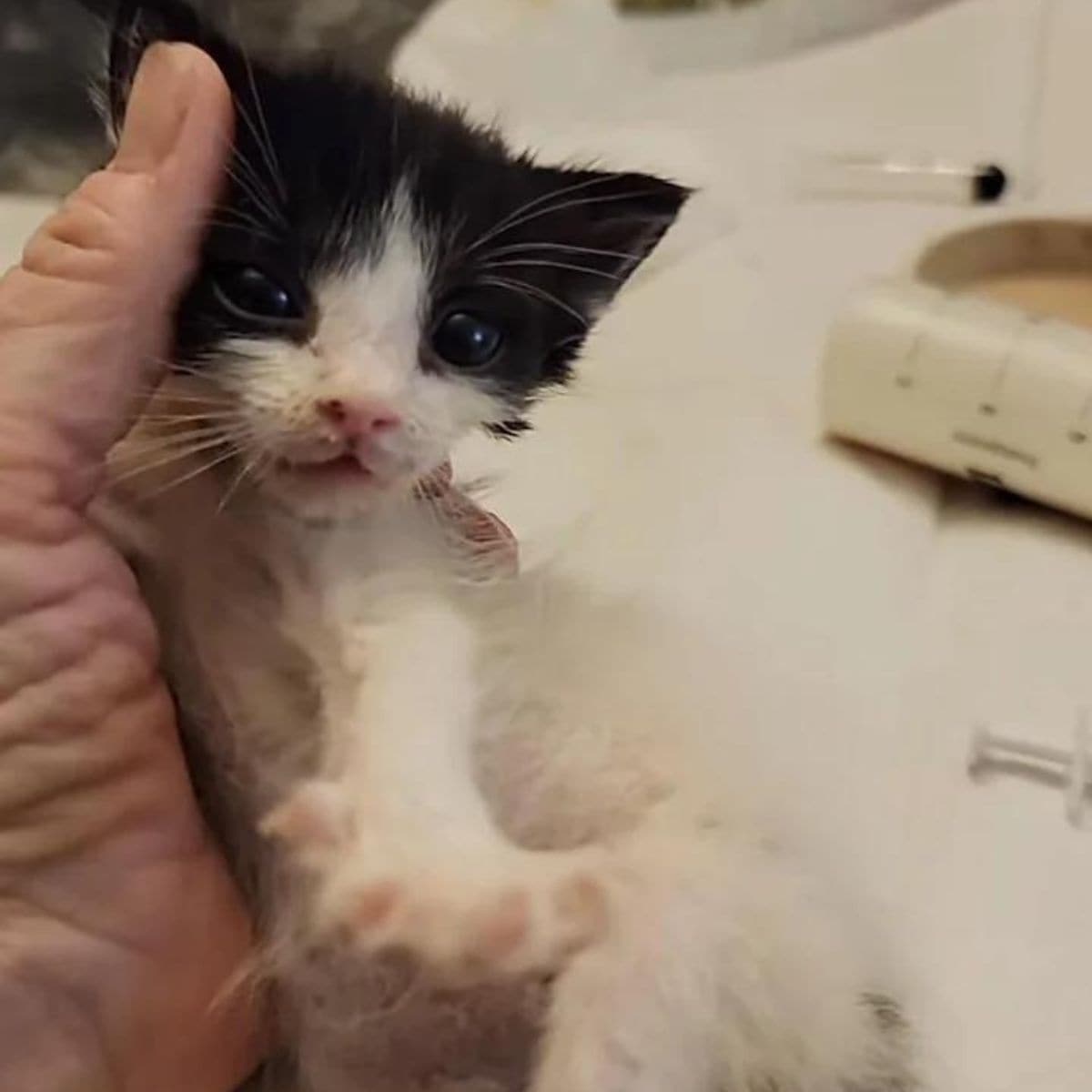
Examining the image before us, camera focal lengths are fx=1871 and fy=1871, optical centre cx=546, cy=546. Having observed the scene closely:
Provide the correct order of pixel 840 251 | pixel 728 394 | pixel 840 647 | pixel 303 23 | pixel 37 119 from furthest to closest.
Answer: pixel 303 23 → pixel 37 119 → pixel 840 251 → pixel 728 394 → pixel 840 647

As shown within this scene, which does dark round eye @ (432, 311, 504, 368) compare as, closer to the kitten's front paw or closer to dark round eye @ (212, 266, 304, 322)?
dark round eye @ (212, 266, 304, 322)

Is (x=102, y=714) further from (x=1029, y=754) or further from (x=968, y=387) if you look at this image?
(x=968, y=387)

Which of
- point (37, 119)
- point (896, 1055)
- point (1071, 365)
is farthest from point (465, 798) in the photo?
point (37, 119)

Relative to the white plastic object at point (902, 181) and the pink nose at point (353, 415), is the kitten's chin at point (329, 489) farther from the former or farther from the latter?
the white plastic object at point (902, 181)

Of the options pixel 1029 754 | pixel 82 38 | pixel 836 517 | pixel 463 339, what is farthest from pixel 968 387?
pixel 82 38

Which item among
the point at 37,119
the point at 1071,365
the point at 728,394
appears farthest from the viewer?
the point at 37,119

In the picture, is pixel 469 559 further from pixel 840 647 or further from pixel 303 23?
pixel 303 23

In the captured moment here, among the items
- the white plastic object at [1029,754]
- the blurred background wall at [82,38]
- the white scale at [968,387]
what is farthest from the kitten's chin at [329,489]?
the blurred background wall at [82,38]

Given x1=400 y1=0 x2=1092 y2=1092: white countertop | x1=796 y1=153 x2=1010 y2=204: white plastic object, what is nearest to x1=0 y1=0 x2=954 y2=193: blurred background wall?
x1=400 y1=0 x2=1092 y2=1092: white countertop
